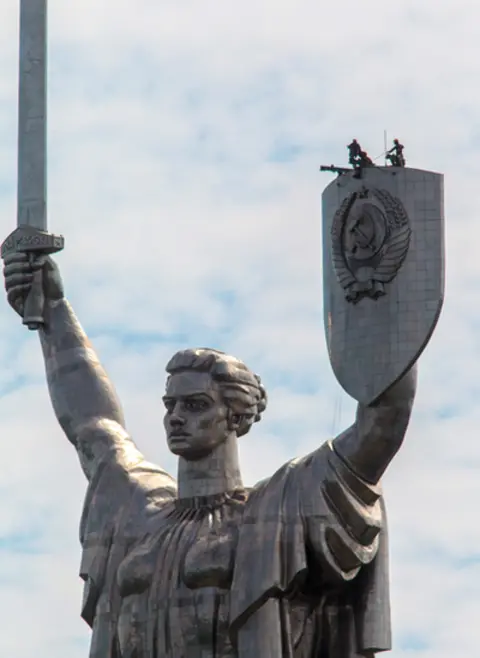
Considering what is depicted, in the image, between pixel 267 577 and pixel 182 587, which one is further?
pixel 182 587

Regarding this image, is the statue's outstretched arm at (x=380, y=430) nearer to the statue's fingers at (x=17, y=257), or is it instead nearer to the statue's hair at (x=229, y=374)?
the statue's hair at (x=229, y=374)

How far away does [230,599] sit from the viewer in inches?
1253

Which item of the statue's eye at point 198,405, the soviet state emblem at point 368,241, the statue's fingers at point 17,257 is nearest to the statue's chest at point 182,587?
the statue's eye at point 198,405

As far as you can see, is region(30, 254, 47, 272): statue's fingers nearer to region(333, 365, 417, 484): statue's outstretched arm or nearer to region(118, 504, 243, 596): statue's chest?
region(118, 504, 243, 596): statue's chest

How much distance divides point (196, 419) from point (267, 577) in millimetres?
1724

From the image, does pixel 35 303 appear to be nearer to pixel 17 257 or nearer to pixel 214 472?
pixel 17 257

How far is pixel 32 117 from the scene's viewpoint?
34.1 meters

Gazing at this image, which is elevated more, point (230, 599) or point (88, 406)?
point (88, 406)

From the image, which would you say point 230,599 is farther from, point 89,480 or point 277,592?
point 89,480

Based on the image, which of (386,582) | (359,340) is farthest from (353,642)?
(359,340)

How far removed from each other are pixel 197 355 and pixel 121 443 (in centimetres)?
179

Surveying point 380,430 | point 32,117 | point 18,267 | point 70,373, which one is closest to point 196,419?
point 380,430

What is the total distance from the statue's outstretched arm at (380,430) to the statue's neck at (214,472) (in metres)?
1.38

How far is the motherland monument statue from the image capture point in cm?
3114
